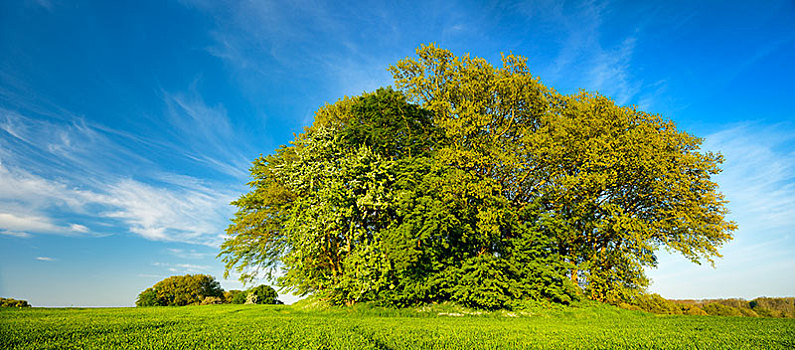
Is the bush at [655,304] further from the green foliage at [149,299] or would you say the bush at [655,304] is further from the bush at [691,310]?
the green foliage at [149,299]

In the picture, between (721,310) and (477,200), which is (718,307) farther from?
(477,200)

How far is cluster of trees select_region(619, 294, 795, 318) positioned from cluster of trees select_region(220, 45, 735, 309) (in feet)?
4.91

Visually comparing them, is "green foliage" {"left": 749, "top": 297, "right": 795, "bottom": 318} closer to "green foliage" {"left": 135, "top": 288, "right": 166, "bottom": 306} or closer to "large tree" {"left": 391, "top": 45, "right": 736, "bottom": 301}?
"large tree" {"left": 391, "top": 45, "right": 736, "bottom": 301}

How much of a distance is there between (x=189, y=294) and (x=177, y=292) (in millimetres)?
1138

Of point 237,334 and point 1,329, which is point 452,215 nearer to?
point 237,334

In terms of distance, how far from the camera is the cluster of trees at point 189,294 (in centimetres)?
3531

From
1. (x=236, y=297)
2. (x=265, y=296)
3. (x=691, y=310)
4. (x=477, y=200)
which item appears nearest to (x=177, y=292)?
(x=236, y=297)

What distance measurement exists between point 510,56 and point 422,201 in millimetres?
12839

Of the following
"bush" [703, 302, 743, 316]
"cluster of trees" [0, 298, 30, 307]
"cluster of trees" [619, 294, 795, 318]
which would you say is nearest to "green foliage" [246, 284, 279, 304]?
"cluster of trees" [0, 298, 30, 307]

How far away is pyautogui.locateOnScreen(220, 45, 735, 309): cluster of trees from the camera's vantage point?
2012cm

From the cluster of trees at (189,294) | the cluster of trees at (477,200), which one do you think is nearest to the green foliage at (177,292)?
the cluster of trees at (189,294)

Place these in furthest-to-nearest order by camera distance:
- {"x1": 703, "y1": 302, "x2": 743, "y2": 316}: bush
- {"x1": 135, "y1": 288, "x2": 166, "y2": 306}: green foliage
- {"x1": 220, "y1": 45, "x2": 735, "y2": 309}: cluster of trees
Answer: {"x1": 135, "y1": 288, "x2": 166, "y2": 306}: green foliage
{"x1": 703, "y1": 302, "x2": 743, "y2": 316}: bush
{"x1": 220, "y1": 45, "x2": 735, "y2": 309}: cluster of trees

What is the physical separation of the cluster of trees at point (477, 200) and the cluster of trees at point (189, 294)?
12.4 meters

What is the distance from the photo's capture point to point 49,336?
25.5 feet
